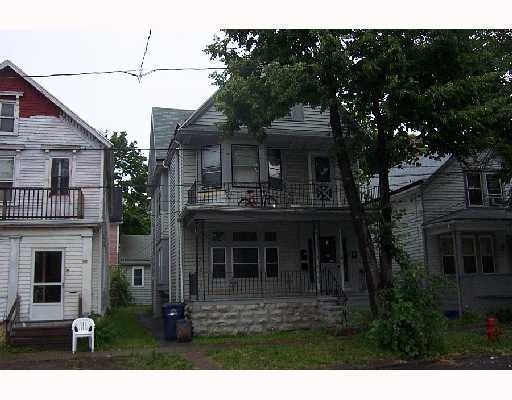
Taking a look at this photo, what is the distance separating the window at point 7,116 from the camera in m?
17.8

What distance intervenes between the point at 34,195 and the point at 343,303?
419 inches

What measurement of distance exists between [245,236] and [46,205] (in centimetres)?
688

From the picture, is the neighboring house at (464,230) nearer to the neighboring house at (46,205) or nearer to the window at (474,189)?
the window at (474,189)

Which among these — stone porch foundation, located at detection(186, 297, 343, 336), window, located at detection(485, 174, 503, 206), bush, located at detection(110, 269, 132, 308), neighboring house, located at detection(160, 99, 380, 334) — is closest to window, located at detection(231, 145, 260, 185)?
neighboring house, located at detection(160, 99, 380, 334)

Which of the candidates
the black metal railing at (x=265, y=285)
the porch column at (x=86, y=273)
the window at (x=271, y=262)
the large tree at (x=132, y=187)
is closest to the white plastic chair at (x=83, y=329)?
the porch column at (x=86, y=273)

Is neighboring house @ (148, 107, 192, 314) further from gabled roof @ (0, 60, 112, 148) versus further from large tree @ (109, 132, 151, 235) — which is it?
large tree @ (109, 132, 151, 235)

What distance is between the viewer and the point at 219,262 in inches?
759

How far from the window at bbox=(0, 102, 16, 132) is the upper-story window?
1788 centimetres

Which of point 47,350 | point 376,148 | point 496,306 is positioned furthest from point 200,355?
point 496,306

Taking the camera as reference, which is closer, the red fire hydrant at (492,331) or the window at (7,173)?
the red fire hydrant at (492,331)

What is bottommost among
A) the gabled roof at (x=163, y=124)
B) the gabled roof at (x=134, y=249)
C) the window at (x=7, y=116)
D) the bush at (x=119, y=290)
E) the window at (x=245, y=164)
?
the bush at (x=119, y=290)

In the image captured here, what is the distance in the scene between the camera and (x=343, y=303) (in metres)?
18.2

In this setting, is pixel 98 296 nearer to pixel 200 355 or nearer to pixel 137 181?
pixel 200 355

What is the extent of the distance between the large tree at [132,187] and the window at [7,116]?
2879 centimetres
